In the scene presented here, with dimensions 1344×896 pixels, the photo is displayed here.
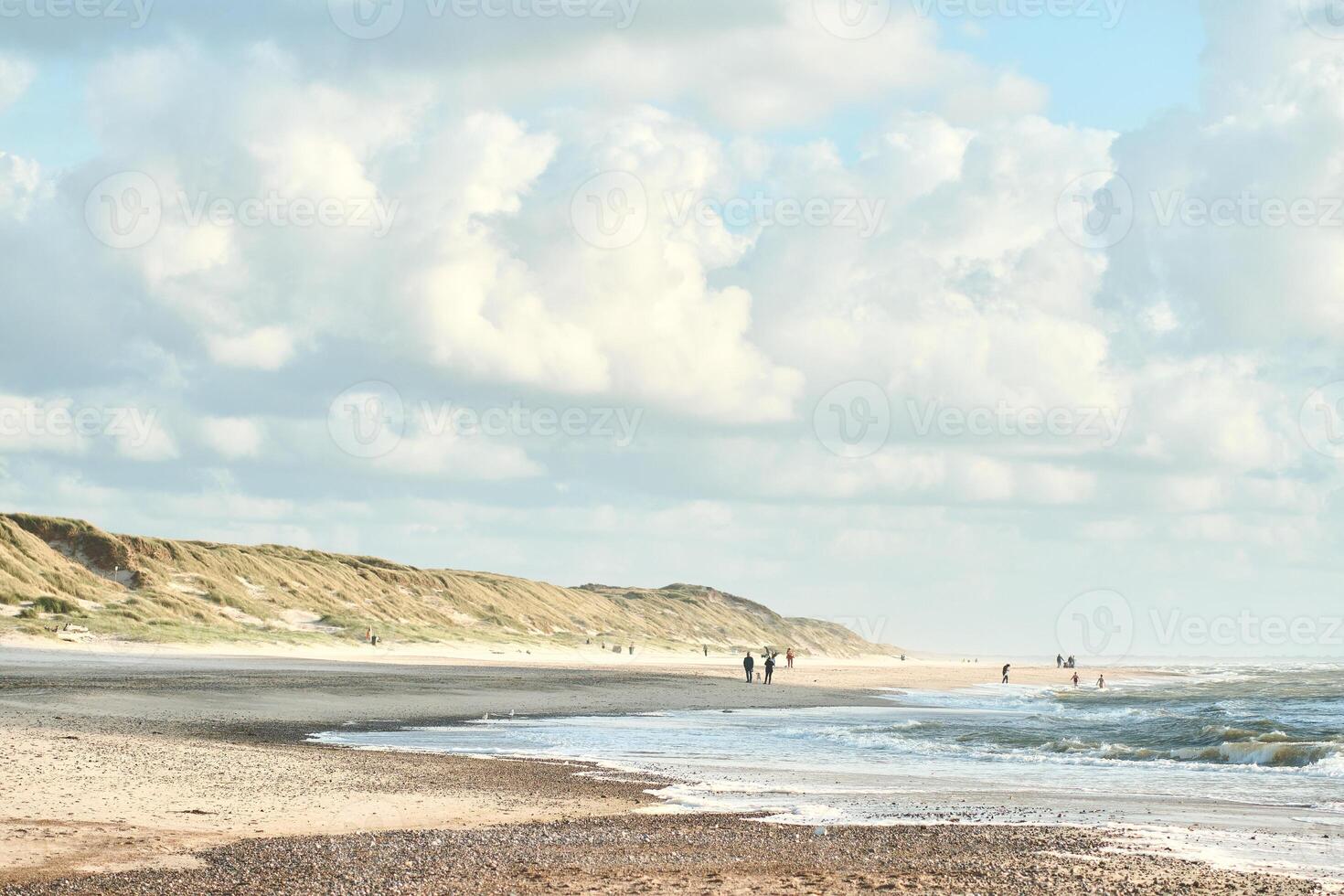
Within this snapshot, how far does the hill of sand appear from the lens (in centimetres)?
7256

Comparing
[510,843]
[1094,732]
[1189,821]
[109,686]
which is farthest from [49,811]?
[1094,732]

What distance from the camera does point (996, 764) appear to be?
90.1 ft

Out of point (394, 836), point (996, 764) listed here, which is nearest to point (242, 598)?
point (996, 764)

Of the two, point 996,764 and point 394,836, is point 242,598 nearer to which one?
point 996,764

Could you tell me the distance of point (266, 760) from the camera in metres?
22.1

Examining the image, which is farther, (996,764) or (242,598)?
(242,598)

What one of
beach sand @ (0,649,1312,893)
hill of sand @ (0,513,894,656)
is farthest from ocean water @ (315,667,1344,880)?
hill of sand @ (0,513,894,656)

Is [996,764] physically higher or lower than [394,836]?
higher

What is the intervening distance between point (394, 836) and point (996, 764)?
53.8 ft

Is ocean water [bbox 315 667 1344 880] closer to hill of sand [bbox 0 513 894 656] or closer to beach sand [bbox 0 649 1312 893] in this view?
beach sand [bbox 0 649 1312 893]

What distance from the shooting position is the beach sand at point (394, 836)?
41.7 ft

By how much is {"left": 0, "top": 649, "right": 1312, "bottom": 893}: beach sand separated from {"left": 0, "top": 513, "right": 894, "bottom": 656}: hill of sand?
47296 millimetres

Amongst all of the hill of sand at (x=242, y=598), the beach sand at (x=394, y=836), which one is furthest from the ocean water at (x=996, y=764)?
the hill of sand at (x=242, y=598)

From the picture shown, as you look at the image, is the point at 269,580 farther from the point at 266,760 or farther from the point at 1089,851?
the point at 1089,851
